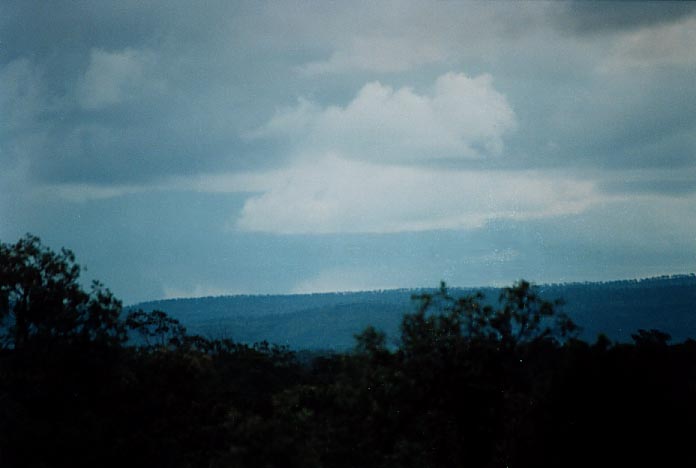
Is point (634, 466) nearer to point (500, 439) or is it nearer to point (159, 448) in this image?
point (500, 439)

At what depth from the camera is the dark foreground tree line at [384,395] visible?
4231cm

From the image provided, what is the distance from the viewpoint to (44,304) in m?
47.8

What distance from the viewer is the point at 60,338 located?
4722 cm

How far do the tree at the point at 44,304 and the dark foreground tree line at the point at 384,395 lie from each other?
84mm

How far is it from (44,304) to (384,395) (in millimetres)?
20711

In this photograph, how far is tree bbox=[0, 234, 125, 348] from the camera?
156 ft

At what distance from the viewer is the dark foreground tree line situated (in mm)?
42312

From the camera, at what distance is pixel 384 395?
49.3 meters

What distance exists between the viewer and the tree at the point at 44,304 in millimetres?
47438

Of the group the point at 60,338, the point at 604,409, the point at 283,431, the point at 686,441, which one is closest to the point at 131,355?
the point at 60,338

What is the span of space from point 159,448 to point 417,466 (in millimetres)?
15710

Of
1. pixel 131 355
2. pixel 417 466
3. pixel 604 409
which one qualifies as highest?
pixel 131 355

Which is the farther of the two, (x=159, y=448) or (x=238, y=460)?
(x=159, y=448)

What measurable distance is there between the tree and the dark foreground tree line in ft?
Result: 0.27
